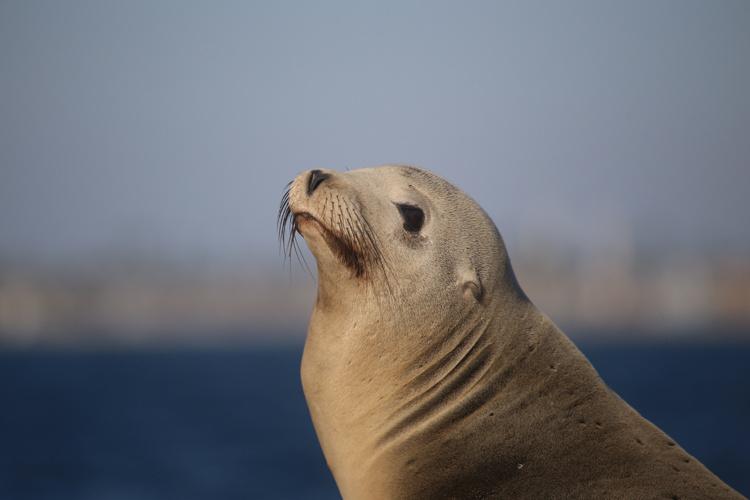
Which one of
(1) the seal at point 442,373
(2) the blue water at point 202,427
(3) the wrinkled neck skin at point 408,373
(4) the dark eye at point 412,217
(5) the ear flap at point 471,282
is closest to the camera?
(1) the seal at point 442,373

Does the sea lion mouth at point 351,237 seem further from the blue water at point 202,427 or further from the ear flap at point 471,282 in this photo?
the blue water at point 202,427

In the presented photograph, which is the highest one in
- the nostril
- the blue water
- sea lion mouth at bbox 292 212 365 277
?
the nostril

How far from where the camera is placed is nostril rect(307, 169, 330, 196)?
5461mm

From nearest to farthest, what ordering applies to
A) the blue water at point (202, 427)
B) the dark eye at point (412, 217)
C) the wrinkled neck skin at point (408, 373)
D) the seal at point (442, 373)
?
the seal at point (442, 373) → the wrinkled neck skin at point (408, 373) → the dark eye at point (412, 217) → the blue water at point (202, 427)

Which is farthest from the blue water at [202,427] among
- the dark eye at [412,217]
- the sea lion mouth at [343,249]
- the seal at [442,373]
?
the sea lion mouth at [343,249]

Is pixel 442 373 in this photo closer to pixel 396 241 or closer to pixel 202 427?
pixel 396 241

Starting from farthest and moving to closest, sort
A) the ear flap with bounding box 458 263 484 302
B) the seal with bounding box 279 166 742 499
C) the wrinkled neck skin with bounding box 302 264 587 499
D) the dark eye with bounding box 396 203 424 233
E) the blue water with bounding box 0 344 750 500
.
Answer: the blue water with bounding box 0 344 750 500
the dark eye with bounding box 396 203 424 233
the ear flap with bounding box 458 263 484 302
the wrinkled neck skin with bounding box 302 264 587 499
the seal with bounding box 279 166 742 499

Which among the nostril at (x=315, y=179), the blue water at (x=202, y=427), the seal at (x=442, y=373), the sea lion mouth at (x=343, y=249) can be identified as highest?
the nostril at (x=315, y=179)

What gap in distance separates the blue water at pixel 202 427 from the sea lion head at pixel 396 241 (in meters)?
21.9

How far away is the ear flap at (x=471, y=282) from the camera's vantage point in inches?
207

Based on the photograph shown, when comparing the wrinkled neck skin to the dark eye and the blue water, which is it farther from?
the blue water

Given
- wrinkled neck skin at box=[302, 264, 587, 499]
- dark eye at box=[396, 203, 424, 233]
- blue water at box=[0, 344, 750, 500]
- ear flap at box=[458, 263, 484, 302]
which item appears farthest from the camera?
blue water at box=[0, 344, 750, 500]

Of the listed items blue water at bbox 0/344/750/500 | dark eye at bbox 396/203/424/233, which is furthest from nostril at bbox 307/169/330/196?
blue water at bbox 0/344/750/500

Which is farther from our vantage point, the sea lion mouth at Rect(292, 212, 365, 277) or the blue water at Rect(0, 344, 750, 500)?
the blue water at Rect(0, 344, 750, 500)
